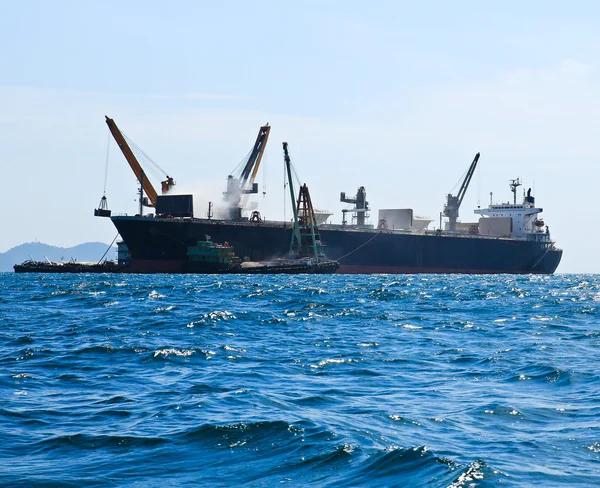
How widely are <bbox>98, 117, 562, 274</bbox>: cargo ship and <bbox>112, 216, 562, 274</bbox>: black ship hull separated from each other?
0.13 metres

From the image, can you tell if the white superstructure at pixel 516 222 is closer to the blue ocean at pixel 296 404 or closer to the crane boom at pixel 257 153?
the crane boom at pixel 257 153

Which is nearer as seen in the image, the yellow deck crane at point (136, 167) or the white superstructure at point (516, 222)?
the yellow deck crane at point (136, 167)

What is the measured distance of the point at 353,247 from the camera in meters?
110

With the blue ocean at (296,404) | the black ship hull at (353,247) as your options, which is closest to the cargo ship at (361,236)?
the black ship hull at (353,247)

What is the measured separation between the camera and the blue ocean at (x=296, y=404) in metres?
11.5

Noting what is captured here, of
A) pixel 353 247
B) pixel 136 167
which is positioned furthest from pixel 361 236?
pixel 136 167

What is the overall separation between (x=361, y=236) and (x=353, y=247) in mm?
2003

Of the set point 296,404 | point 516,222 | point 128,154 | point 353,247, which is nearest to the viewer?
point 296,404

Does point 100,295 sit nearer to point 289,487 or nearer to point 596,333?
point 596,333

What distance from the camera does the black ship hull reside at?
314 ft

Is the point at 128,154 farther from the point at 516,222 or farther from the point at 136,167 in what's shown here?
the point at 516,222

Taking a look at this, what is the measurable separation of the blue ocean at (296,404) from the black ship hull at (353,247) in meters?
62.9

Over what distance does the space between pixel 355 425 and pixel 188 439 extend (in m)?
3.17

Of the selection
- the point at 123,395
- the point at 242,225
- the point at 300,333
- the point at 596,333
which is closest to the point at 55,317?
the point at 300,333
